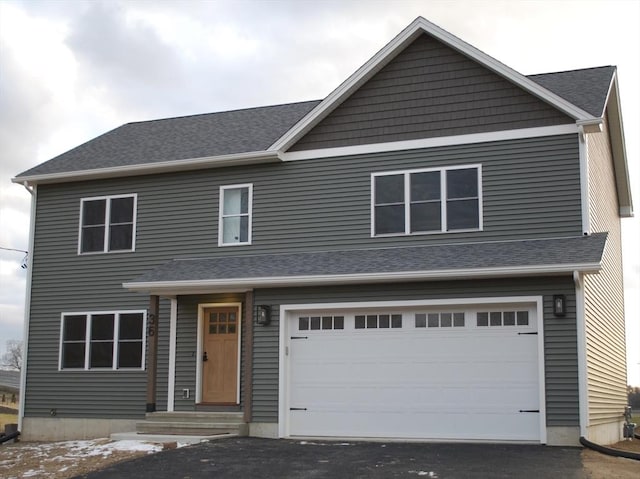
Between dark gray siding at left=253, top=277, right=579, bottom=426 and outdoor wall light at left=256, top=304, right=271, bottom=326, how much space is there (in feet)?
0.36

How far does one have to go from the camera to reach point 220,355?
56.0 feet

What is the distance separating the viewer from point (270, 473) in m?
11.3

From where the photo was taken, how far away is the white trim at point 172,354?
55.8 feet

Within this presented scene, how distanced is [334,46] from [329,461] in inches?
407

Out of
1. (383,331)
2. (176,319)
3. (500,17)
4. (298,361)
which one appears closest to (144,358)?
(176,319)

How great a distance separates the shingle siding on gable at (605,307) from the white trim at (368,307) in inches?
35.0

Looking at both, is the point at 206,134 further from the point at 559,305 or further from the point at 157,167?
the point at 559,305

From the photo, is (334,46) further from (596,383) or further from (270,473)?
(270,473)

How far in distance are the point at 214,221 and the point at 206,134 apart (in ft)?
9.18

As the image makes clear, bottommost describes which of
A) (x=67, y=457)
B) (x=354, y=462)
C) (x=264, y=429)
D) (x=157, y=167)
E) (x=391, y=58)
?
(x=67, y=457)

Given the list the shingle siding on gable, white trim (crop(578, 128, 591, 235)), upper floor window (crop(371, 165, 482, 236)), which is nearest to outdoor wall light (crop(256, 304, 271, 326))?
upper floor window (crop(371, 165, 482, 236))

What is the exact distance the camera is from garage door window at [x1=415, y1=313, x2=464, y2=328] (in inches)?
581

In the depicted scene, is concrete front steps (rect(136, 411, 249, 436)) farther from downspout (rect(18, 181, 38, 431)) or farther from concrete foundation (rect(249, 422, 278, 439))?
downspout (rect(18, 181, 38, 431))

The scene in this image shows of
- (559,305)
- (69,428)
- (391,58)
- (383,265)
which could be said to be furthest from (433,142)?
(69,428)
